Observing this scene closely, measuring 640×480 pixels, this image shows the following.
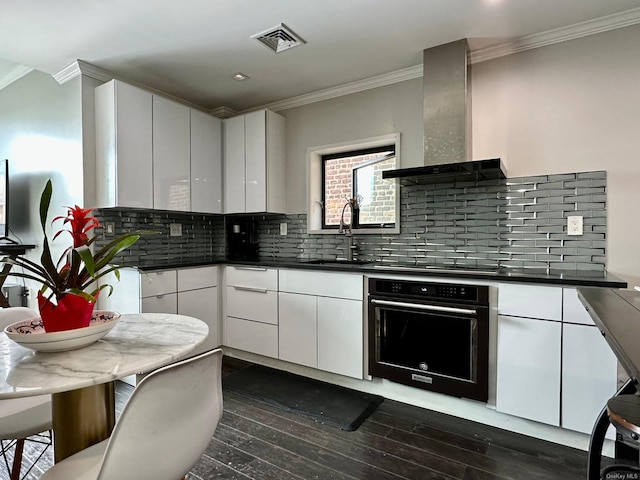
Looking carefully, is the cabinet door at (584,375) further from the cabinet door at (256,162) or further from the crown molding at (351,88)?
the cabinet door at (256,162)

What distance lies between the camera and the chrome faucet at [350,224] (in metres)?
3.06

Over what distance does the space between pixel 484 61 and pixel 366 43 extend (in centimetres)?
88

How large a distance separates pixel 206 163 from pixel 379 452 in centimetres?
279

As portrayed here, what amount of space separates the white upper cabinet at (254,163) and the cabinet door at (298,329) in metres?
→ 0.99

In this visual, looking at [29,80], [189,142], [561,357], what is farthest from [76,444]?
[29,80]

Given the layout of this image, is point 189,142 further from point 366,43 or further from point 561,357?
point 561,357

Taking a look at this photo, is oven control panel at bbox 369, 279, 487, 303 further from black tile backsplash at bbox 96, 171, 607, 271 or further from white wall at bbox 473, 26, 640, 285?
white wall at bbox 473, 26, 640, 285

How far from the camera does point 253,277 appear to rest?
3.06 meters

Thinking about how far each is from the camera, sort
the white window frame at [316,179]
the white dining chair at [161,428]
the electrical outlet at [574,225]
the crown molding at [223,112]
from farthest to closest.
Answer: the crown molding at [223,112] < the white window frame at [316,179] < the electrical outlet at [574,225] < the white dining chair at [161,428]

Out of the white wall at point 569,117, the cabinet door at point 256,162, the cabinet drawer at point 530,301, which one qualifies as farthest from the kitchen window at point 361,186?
the cabinet drawer at point 530,301

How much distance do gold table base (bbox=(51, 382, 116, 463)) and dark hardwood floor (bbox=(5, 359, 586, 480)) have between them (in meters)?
0.70

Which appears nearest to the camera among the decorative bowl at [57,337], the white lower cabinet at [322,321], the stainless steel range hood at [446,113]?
the decorative bowl at [57,337]

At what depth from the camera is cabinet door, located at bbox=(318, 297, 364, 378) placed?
8.21ft

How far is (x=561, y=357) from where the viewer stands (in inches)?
73.4
